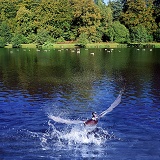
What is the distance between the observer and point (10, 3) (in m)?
129

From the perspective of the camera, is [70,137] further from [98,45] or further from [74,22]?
[74,22]

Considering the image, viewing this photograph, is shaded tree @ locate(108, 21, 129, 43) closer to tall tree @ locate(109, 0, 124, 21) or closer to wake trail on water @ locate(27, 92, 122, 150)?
tall tree @ locate(109, 0, 124, 21)

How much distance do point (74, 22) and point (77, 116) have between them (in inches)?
4209

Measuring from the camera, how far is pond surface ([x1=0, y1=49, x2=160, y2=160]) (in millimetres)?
18969

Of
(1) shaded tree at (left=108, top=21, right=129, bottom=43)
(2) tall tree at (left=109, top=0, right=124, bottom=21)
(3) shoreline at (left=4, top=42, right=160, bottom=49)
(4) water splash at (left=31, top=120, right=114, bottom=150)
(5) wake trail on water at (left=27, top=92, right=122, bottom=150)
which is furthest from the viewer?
(2) tall tree at (left=109, top=0, right=124, bottom=21)

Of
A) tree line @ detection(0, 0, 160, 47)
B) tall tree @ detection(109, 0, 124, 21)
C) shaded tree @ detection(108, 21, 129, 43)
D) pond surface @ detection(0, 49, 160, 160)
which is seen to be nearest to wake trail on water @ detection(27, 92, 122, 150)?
pond surface @ detection(0, 49, 160, 160)

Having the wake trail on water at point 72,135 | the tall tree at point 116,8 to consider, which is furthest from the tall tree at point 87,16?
the wake trail on water at point 72,135

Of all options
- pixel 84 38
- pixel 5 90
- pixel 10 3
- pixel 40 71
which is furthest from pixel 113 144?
pixel 10 3

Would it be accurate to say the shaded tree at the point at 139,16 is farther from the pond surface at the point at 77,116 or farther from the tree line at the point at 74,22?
the pond surface at the point at 77,116

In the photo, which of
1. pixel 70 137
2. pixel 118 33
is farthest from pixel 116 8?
pixel 70 137

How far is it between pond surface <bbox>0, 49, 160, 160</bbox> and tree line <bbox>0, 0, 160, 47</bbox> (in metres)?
75.5

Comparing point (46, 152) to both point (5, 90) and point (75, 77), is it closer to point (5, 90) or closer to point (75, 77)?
point (5, 90)

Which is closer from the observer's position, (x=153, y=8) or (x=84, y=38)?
(x=84, y=38)

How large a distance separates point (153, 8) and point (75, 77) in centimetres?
9861
